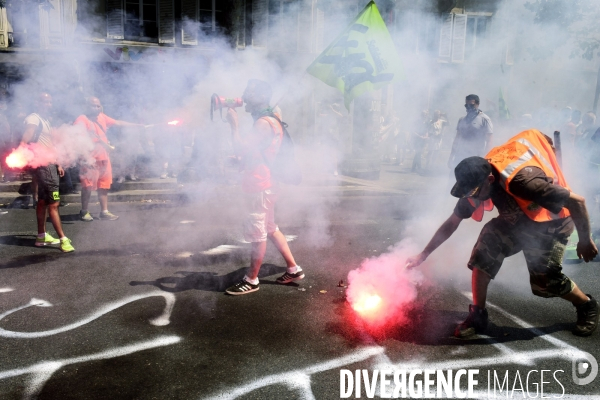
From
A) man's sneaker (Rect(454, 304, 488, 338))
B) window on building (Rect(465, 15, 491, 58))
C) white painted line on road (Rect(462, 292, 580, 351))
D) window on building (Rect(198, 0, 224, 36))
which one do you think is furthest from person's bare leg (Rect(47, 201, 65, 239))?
window on building (Rect(198, 0, 224, 36))

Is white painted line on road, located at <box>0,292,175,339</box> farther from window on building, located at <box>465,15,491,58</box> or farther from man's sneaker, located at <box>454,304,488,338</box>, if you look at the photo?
window on building, located at <box>465,15,491,58</box>

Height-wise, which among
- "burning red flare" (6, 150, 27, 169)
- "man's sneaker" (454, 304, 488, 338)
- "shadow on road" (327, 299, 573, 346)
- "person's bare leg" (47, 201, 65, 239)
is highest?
"burning red flare" (6, 150, 27, 169)

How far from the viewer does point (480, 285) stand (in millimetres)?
3199

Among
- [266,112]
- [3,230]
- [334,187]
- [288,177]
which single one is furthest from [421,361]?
[334,187]

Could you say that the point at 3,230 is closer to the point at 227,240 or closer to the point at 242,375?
the point at 227,240

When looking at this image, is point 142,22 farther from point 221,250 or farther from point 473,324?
point 473,324

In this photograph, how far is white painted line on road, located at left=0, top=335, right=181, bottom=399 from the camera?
263 centimetres

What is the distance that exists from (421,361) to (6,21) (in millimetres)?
12842

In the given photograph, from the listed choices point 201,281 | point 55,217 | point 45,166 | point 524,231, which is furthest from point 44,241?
point 524,231

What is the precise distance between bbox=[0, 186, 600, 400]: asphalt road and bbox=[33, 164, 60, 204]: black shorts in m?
0.56

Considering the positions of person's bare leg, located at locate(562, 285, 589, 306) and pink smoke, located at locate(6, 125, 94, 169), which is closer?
person's bare leg, located at locate(562, 285, 589, 306)

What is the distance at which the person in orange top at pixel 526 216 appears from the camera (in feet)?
9.30

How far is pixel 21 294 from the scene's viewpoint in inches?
156

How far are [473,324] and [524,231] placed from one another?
69cm
